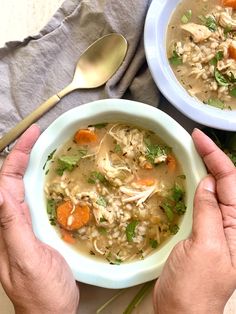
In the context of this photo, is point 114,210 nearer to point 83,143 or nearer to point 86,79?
point 83,143

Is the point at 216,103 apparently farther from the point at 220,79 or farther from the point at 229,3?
the point at 229,3

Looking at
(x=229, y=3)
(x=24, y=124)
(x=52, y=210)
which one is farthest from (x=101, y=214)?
(x=229, y=3)

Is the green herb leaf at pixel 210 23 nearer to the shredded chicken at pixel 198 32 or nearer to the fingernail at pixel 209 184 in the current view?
the shredded chicken at pixel 198 32

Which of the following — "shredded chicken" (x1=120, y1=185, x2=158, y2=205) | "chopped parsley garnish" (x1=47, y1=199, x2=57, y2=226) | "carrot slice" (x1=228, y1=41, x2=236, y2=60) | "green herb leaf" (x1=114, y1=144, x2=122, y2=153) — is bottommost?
"shredded chicken" (x1=120, y1=185, x2=158, y2=205)

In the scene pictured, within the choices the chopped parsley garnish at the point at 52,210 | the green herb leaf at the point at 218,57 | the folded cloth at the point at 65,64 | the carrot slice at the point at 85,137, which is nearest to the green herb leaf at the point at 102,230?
the chopped parsley garnish at the point at 52,210

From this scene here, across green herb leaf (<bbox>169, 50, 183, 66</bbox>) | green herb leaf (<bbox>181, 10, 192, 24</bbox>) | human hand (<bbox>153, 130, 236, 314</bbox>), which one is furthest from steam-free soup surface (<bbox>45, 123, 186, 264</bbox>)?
green herb leaf (<bbox>181, 10, 192, 24</bbox>)

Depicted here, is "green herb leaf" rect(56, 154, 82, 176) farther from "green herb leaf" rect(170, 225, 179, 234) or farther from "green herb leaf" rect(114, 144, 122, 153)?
"green herb leaf" rect(170, 225, 179, 234)
